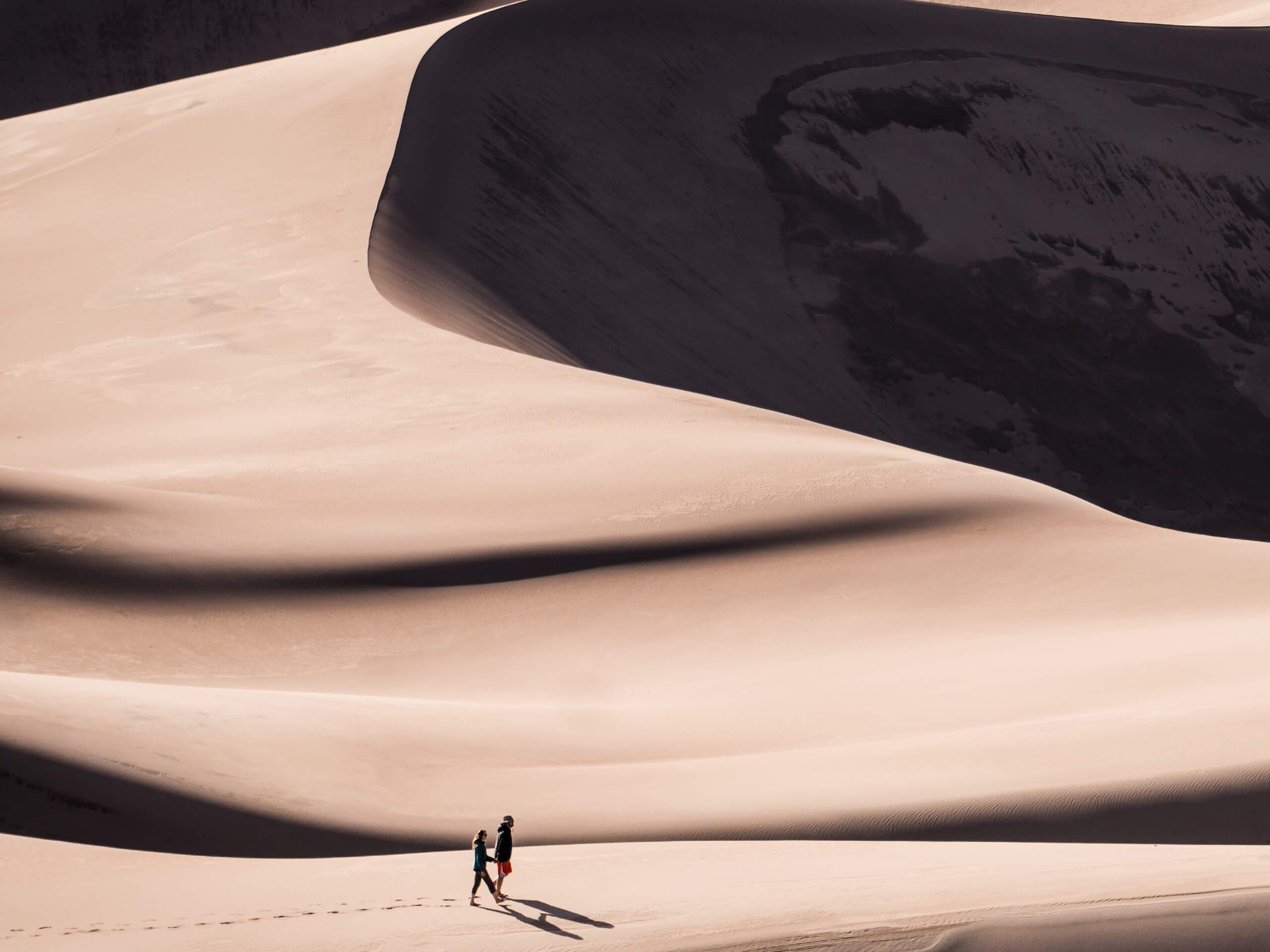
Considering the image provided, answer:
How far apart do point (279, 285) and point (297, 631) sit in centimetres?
676

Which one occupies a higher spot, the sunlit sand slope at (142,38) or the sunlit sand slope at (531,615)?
the sunlit sand slope at (142,38)

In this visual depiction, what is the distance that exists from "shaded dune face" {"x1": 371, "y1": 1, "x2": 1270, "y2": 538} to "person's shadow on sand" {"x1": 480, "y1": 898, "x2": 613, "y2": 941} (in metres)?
10.1

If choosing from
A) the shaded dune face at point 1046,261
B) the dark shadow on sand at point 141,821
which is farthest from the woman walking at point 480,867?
the shaded dune face at point 1046,261

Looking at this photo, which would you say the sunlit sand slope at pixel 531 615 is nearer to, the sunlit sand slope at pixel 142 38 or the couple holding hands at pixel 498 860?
the couple holding hands at pixel 498 860

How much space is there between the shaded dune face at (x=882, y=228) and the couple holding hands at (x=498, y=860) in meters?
9.95

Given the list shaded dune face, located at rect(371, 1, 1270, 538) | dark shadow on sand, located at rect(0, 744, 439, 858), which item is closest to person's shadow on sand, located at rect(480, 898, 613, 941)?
dark shadow on sand, located at rect(0, 744, 439, 858)

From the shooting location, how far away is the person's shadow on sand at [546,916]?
432 centimetres

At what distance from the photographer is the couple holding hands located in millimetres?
4555

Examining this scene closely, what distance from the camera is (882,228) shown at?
20766 mm

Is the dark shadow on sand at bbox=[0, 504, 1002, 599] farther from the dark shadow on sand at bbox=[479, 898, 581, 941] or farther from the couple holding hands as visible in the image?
the dark shadow on sand at bbox=[479, 898, 581, 941]

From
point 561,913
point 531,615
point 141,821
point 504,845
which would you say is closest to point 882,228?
point 531,615

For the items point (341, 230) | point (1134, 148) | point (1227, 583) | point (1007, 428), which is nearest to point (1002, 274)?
point (1007, 428)

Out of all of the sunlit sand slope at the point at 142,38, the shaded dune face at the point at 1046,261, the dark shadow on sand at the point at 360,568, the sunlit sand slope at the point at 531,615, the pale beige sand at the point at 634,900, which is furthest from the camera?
the sunlit sand slope at the point at 142,38

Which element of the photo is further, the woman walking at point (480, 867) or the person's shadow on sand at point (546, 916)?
the woman walking at point (480, 867)
